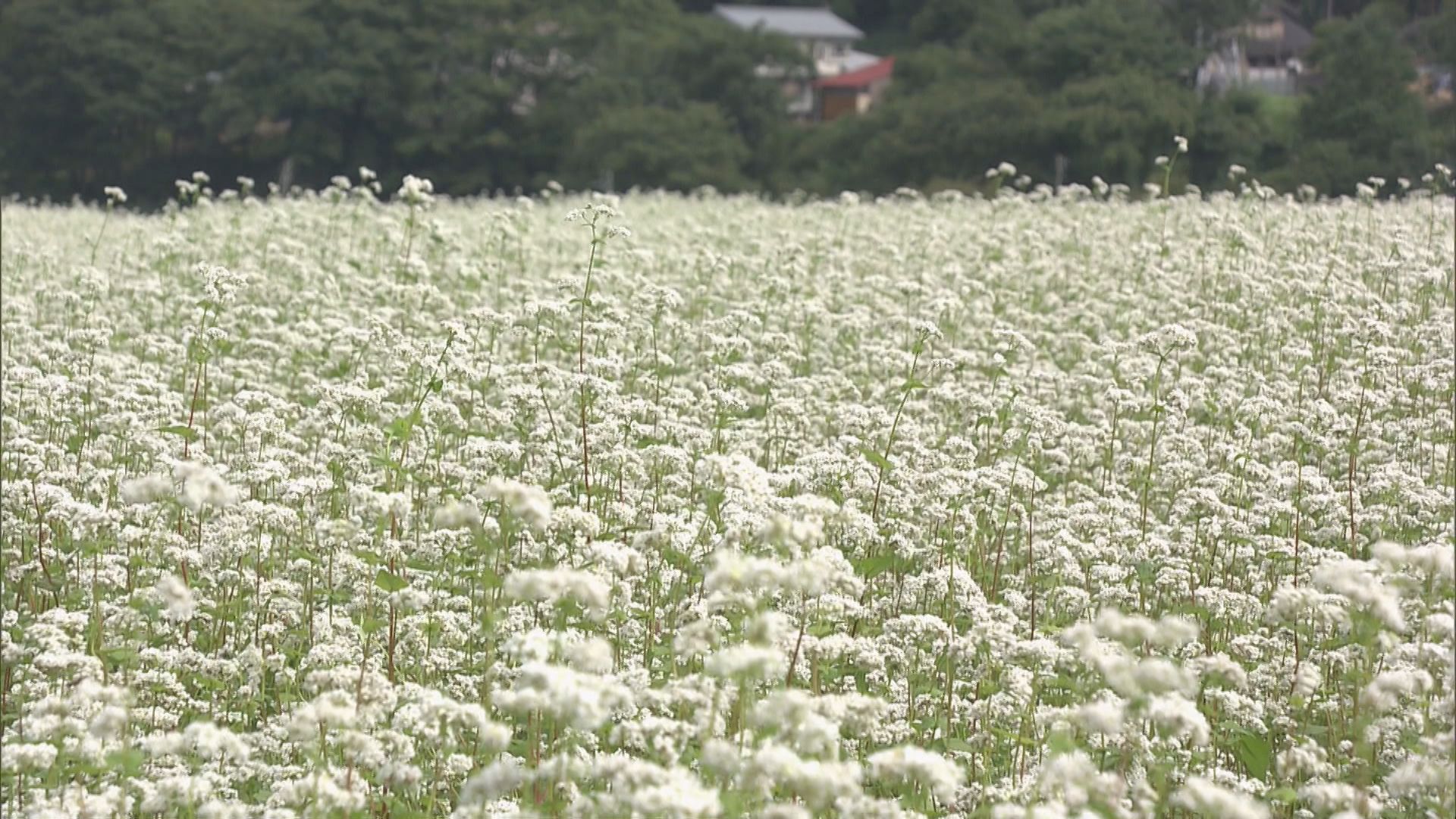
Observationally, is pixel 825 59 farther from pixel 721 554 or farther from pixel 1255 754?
pixel 721 554

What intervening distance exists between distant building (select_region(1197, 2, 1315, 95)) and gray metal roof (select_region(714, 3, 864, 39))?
113 ft

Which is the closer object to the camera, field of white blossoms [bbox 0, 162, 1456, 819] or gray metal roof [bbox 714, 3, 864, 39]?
field of white blossoms [bbox 0, 162, 1456, 819]

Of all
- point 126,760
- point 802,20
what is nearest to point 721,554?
point 126,760

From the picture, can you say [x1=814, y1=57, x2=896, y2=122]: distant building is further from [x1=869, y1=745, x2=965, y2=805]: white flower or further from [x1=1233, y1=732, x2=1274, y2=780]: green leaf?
[x1=869, y1=745, x2=965, y2=805]: white flower

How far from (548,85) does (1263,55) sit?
29.1 m

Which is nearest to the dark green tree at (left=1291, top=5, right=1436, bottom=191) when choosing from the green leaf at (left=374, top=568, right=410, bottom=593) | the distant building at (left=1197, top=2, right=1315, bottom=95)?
the distant building at (left=1197, top=2, right=1315, bottom=95)

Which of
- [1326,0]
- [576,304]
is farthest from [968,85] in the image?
[576,304]

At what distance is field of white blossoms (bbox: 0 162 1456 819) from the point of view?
5559 mm

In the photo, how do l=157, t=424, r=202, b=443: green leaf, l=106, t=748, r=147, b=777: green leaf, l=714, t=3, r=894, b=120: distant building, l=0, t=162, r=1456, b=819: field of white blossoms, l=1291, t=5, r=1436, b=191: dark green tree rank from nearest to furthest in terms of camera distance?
l=106, t=748, r=147, b=777: green leaf, l=0, t=162, r=1456, b=819: field of white blossoms, l=157, t=424, r=202, b=443: green leaf, l=1291, t=5, r=1436, b=191: dark green tree, l=714, t=3, r=894, b=120: distant building

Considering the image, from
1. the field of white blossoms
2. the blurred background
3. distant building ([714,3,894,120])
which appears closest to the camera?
the field of white blossoms

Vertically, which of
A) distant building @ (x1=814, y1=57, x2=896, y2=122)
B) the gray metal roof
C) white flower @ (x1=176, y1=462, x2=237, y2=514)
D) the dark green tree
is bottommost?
distant building @ (x1=814, y1=57, x2=896, y2=122)

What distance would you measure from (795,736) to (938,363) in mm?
6271

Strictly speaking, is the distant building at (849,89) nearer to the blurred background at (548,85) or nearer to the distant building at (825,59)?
the distant building at (825,59)

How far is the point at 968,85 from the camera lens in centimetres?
5344
